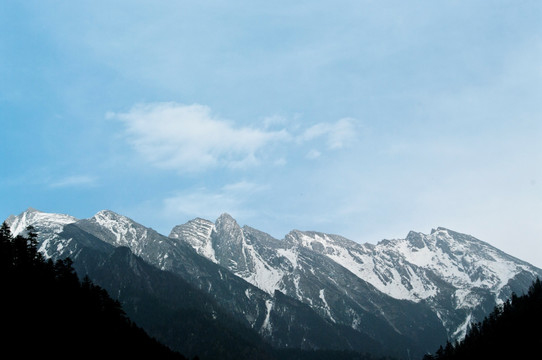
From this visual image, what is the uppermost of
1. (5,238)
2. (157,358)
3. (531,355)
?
(5,238)

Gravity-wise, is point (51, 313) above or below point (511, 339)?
Result: below

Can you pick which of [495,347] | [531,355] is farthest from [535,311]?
[531,355]

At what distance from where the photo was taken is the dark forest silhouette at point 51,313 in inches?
3841

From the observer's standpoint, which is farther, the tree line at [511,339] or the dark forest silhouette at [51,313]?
the tree line at [511,339]

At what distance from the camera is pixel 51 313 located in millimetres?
110188

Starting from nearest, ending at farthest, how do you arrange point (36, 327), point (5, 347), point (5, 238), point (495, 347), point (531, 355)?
point (5, 347) < point (36, 327) < point (5, 238) < point (531, 355) < point (495, 347)

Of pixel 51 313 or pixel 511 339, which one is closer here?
pixel 51 313

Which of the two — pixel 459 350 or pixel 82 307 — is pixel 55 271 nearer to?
pixel 82 307

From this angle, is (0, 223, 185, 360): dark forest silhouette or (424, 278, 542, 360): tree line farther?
(424, 278, 542, 360): tree line

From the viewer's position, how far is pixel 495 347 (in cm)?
17388

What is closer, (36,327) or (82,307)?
(36,327)

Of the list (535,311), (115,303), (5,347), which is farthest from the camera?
(535,311)

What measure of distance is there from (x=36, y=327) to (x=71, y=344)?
870 cm

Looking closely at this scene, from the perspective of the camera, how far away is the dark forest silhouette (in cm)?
9756
